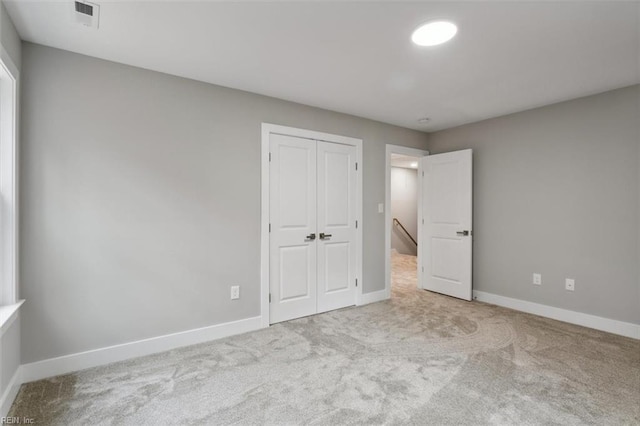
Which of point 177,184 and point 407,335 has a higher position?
point 177,184

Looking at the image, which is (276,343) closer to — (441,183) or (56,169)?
(56,169)

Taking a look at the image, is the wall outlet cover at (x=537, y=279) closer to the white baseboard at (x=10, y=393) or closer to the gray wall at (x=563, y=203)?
the gray wall at (x=563, y=203)


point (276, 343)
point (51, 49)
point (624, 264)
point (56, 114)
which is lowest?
point (276, 343)

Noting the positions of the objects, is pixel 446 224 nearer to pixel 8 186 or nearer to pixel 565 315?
pixel 565 315

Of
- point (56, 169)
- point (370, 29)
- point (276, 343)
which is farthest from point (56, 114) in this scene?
point (276, 343)

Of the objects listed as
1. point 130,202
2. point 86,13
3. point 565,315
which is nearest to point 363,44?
point 86,13

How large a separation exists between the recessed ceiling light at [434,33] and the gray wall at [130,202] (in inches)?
64.0

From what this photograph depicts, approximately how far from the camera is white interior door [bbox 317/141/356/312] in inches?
145

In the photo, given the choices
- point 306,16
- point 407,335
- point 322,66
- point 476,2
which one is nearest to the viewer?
point 476,2

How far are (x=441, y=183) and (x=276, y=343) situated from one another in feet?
10.2

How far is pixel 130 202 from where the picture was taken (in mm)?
2562

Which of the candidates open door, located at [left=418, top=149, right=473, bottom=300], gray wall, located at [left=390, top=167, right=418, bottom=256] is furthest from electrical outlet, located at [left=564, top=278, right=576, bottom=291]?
gray wall, located at [left=390, top=167, right=418, bottom=256]

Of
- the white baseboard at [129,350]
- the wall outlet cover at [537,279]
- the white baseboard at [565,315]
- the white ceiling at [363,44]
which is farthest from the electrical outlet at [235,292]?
the wall outlet cover at [537,279]

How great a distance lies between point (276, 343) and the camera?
9.34 ft
